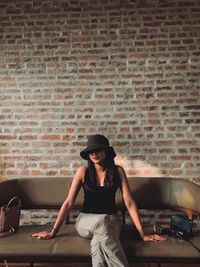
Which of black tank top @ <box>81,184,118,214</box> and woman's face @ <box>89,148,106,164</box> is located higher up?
woman's face @ <box>89,148,106,164</box>

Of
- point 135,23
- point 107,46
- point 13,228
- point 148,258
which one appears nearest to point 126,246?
point 148,258

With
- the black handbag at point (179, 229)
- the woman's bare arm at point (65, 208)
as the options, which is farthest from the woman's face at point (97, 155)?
the black handbag at point (179, 229)

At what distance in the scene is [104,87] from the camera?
2543 millimetres

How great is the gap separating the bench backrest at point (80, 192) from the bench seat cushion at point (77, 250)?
440mm

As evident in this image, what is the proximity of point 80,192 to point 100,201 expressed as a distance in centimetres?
37

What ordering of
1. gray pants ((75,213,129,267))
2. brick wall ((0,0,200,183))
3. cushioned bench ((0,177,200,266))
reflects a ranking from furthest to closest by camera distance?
brick wall ((0,0,200,183)) → cushioned bench ((0,177,200,266)) → gray pants ((75,213,129,267))

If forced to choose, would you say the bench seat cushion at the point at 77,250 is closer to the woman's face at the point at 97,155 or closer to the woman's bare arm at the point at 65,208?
the woman's bare arm at the point at 65,208

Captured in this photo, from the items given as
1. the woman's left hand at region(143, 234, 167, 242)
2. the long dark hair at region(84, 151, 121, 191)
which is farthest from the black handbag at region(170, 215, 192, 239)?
the long dark hair at region(84, 151, 121, 191)

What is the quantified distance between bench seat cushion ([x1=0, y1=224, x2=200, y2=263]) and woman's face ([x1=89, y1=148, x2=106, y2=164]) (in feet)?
2.24

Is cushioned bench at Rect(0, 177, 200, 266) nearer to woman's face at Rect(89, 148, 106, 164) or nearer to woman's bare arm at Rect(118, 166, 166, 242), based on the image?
woman's bare arm at Rect(118, 166, 166, 242)

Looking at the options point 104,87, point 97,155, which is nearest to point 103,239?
point 97,155

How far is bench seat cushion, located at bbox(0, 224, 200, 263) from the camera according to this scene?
5.20ft

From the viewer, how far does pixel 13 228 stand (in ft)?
6.26

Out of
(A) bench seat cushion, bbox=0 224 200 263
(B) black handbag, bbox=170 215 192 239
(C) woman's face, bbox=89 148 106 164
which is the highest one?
(C) woman's face, bbox=89 148 106 164
